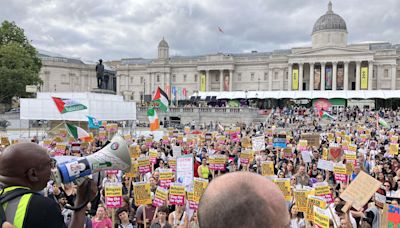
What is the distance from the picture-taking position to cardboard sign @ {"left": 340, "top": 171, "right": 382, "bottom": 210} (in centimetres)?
551

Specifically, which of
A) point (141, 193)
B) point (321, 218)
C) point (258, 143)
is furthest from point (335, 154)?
point (141, 193)

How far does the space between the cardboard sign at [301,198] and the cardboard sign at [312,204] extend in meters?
0.13

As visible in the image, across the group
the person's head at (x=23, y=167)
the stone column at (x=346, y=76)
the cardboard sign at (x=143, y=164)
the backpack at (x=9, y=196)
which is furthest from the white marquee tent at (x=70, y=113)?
the stone column at (x=346, y=76)

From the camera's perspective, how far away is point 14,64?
47.3m

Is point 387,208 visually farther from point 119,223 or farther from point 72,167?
point 72,167

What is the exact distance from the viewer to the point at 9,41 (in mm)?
51188

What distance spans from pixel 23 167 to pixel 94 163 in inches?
20.6

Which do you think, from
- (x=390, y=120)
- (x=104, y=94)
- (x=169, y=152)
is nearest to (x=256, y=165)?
(x=169, y=152)

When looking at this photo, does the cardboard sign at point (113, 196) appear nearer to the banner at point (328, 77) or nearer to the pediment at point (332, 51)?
the pediment at point (332, 51)

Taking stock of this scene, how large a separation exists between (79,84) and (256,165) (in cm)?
8242

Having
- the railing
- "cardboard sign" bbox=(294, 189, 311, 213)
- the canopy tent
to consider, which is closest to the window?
the canopy tent

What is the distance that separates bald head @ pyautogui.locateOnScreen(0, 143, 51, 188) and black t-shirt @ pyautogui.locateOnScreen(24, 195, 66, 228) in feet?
0.82

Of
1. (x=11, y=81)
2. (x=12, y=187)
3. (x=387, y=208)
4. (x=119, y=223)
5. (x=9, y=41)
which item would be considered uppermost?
(x=9, y=41)

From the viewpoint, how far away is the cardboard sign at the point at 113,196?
280 inches
